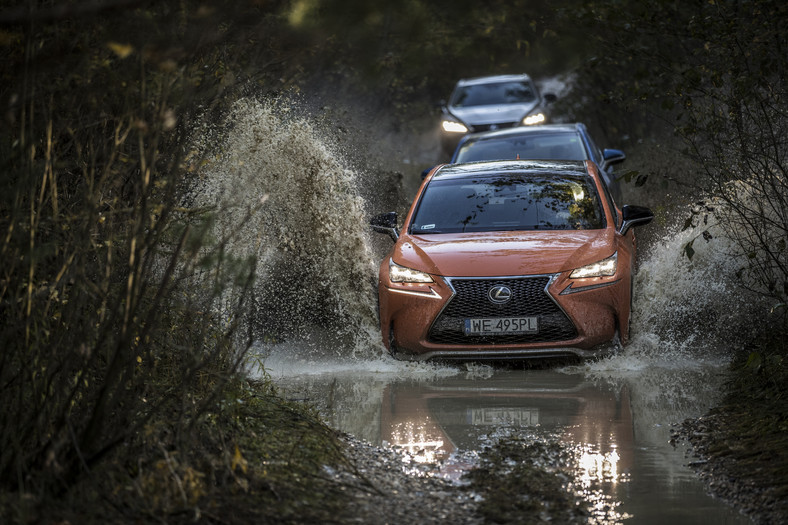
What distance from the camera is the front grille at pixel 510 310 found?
9.16m

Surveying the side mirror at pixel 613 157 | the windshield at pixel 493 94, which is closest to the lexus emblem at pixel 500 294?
the side mirror at pixel 613 157

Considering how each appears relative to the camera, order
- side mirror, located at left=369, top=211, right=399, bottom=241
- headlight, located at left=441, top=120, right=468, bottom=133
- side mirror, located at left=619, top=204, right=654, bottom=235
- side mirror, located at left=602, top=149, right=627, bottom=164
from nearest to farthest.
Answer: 1. side mirror, located at left=619, top=204, right=654, bottom=235
2. side mirror, located at left=369, top=211, right=399, bottom=241
3. side mirror, located at left=602, top=149, right=627, bottom=164
4. headlight, located at left=441, top=120, right=468, bottom=133

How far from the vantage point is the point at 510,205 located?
1062cm

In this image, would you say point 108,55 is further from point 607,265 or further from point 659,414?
point 607,265

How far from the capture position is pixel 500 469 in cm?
635

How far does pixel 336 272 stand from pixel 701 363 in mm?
3778

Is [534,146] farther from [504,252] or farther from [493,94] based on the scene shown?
[493,94]

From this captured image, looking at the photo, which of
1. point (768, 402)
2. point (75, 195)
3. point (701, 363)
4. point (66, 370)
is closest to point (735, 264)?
point (701, 363)

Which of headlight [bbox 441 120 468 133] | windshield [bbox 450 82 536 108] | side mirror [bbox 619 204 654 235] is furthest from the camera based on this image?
windshield [bbox 450 82 536 108]

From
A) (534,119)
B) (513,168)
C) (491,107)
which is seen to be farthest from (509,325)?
(491,107)

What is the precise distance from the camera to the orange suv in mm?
9172

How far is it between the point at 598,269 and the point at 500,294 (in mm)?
805

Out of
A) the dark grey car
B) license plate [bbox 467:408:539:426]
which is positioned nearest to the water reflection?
license plate [bbox 467:408:539:426]

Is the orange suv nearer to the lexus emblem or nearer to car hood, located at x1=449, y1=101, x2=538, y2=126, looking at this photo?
the lexus emblem
